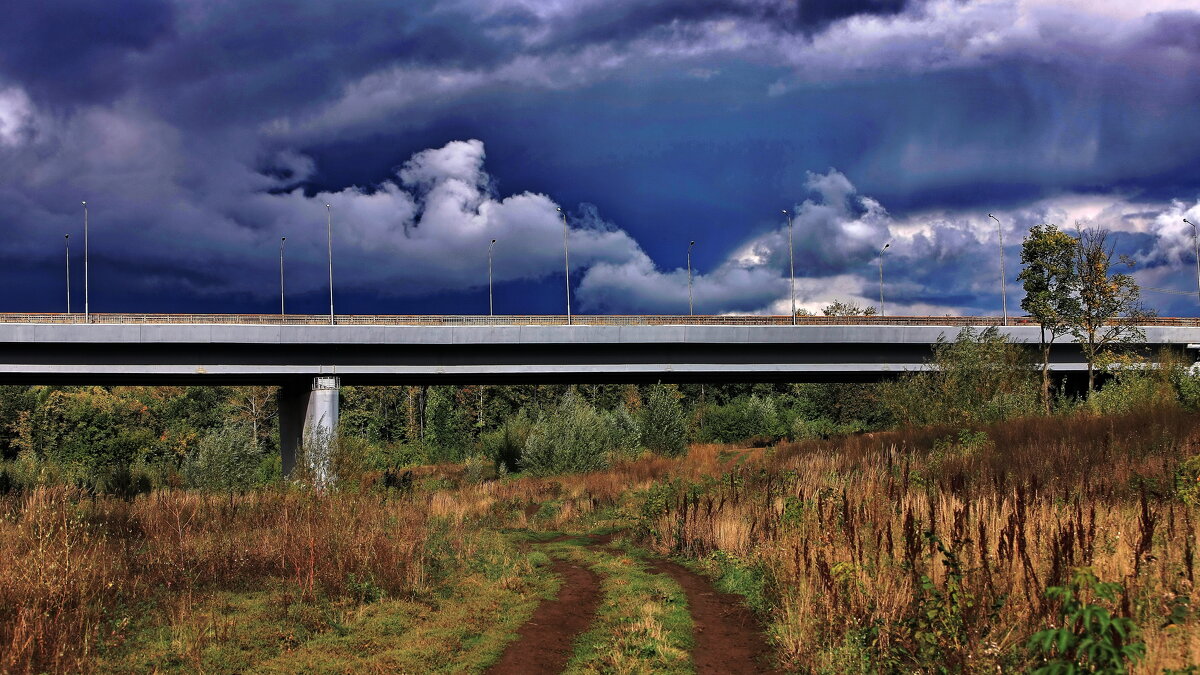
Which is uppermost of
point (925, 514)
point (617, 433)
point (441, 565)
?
point (925, 514)

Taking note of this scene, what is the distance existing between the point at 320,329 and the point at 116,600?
28812 millimetres

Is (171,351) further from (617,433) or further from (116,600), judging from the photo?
(116,600)

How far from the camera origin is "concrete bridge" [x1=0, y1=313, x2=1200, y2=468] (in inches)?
1352

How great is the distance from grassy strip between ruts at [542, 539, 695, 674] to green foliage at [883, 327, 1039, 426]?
67.1ft

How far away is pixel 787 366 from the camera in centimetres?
4156

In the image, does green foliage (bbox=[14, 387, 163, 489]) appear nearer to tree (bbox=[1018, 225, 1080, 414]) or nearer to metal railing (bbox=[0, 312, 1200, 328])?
metal railing (bbox=[0, 312, 1200, 328])

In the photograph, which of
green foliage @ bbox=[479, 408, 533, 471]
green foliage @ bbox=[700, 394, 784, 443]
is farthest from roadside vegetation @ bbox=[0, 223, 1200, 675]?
green foliage @ bbox=[700, 394, 784, 443]

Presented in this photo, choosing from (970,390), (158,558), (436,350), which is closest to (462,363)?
(436,350)

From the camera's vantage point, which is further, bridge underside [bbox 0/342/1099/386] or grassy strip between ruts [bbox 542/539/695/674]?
bridge underside [bbox 0/342/1099/386]

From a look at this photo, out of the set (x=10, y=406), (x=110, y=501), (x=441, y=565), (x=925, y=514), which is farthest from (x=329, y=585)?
(x=10, y=406)

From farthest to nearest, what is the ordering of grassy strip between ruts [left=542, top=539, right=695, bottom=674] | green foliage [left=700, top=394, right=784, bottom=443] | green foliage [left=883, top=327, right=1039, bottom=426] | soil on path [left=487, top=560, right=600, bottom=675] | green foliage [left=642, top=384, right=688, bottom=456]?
green foliage [left=700, top=394, right=784, bottom=443] → green foliage [left=642, top=384, right=688, bottom=456] → green foliage [left=883, top=327, right=1039, bottom=426] → soil on path [left=487, top=560, right=600, bottom=675] → grassy strip between ruts [left=542, top=539, right=695, bottom=674]

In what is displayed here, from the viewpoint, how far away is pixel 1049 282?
4138cm

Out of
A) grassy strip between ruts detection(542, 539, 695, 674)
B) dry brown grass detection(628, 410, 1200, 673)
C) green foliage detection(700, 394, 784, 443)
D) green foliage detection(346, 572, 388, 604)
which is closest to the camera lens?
dry brown grass detection(628, 410, 1200, 673)

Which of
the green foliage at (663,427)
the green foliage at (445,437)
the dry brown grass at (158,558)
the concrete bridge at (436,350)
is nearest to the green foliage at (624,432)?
the green foliage at (663,427)
